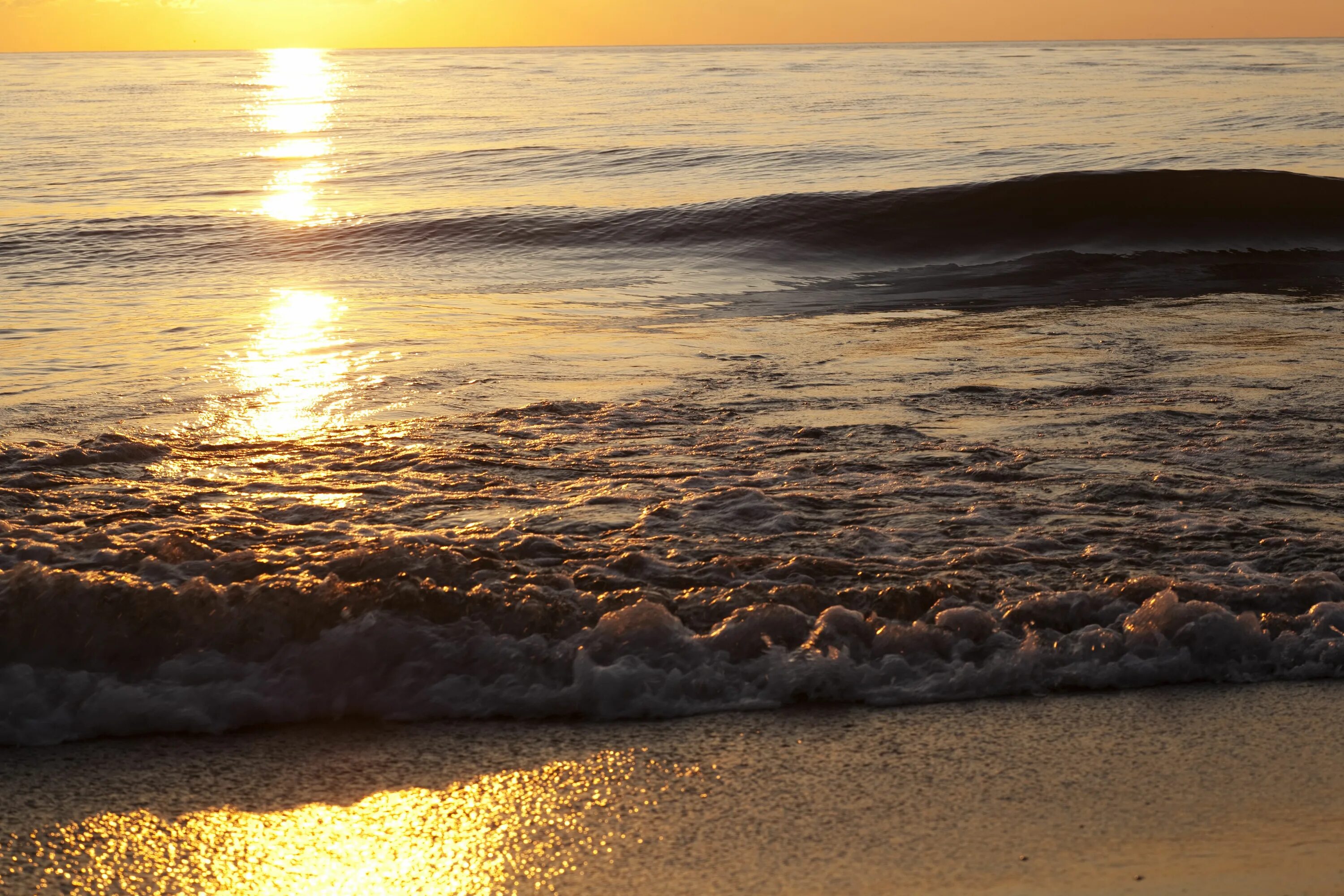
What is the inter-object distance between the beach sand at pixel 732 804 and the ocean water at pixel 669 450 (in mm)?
171

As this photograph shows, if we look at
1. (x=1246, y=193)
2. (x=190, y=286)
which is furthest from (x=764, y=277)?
(x=1246, y=193)

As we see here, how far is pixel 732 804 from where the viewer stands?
2.63 m

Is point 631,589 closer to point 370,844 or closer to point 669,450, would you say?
point 370,844

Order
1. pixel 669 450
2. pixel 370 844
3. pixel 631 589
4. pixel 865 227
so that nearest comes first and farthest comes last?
1. pixel 370 844
2. pixel 631 589
3. pixel 669 450
4. pixel 865 227

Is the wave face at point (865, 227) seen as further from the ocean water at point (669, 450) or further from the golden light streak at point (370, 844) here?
the golden light streak at point (370, 844)

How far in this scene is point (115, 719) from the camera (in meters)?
3.10

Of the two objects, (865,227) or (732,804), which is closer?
(732,804)

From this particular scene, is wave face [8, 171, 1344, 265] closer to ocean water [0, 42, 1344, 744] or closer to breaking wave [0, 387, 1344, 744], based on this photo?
ocean water [0, 42, 1344, 744]

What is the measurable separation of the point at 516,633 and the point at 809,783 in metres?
1.10

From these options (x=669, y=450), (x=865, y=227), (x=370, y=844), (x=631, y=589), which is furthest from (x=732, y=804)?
(x=865, y=227)

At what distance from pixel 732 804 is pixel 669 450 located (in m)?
2.85

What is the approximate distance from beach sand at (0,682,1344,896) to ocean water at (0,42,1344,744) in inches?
6.7

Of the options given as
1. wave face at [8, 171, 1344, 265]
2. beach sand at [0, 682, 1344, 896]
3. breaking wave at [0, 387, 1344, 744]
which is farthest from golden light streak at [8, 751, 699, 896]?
wave face at [8, 171, 1344, 265]

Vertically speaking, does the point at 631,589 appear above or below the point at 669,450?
below
